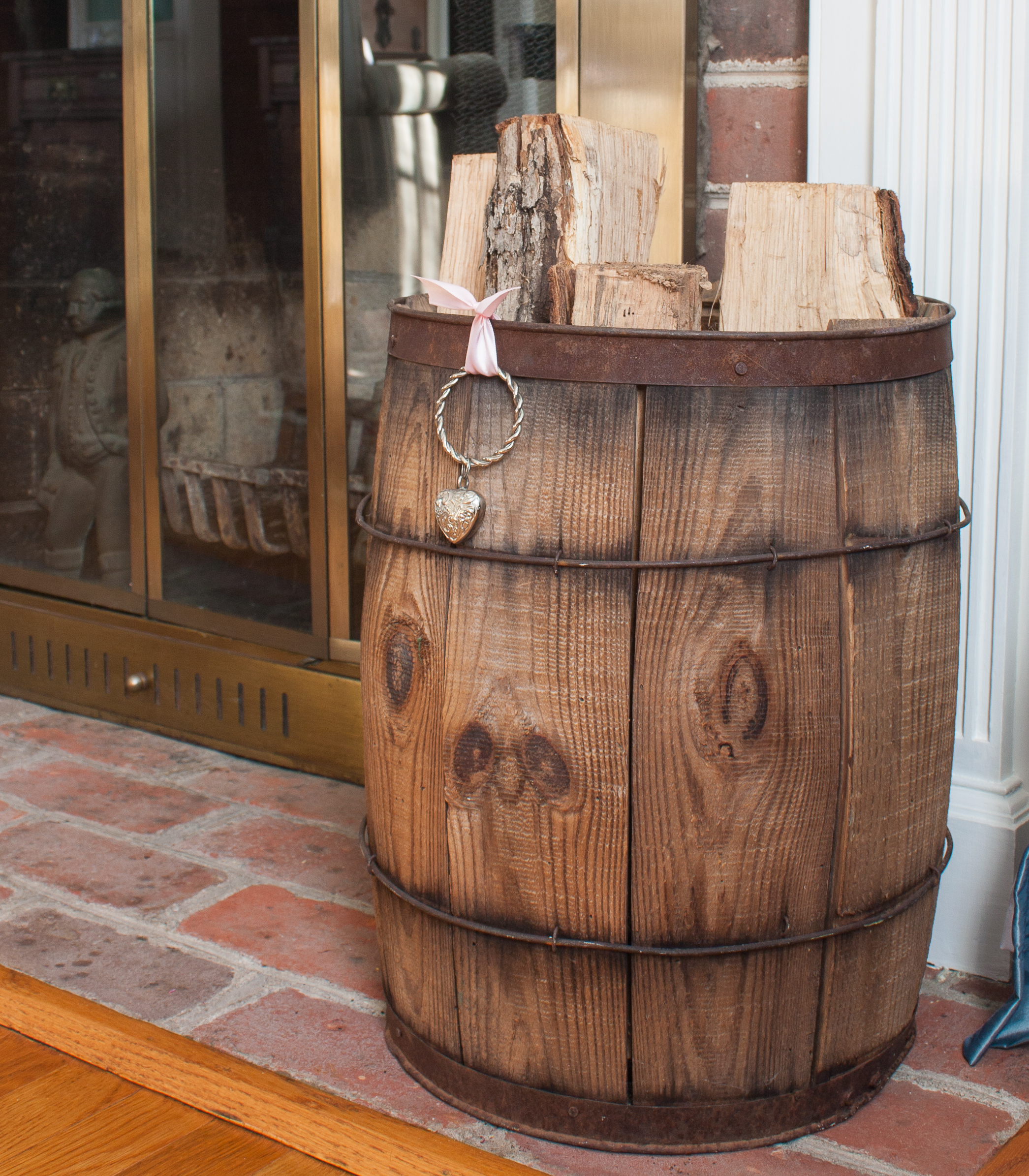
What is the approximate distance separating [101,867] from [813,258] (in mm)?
1210

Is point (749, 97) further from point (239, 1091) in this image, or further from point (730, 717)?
point (239, 1091)

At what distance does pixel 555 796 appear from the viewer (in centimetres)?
115

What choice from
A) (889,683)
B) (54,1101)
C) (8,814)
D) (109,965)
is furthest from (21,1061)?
(889,683)

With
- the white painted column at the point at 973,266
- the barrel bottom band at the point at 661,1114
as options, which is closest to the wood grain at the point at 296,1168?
the barrel bottom band at the point at 661,1114

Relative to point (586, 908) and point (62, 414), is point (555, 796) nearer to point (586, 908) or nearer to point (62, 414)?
point (586, 908)

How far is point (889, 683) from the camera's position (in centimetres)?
118

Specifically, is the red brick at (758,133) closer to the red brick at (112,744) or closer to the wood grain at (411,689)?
the wood grain at (411,689)

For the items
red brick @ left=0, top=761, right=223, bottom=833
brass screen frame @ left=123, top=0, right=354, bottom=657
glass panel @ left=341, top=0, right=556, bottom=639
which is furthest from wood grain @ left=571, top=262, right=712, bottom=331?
red brick @ left=0, top=761, right=223, bottom=833

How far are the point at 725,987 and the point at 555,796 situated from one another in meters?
0.23

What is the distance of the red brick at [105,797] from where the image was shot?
Result: 1987 mm

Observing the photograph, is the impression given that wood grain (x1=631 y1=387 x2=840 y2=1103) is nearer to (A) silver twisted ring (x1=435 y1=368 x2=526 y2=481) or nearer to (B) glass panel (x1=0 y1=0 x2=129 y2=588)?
(A) silver twisted ring (x1=435 y1=368 x2=526 y2=481)

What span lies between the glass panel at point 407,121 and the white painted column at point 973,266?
17.6 inches

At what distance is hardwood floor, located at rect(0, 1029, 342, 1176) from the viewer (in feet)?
3.98

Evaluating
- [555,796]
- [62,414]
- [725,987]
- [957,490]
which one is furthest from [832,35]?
[62,414]
